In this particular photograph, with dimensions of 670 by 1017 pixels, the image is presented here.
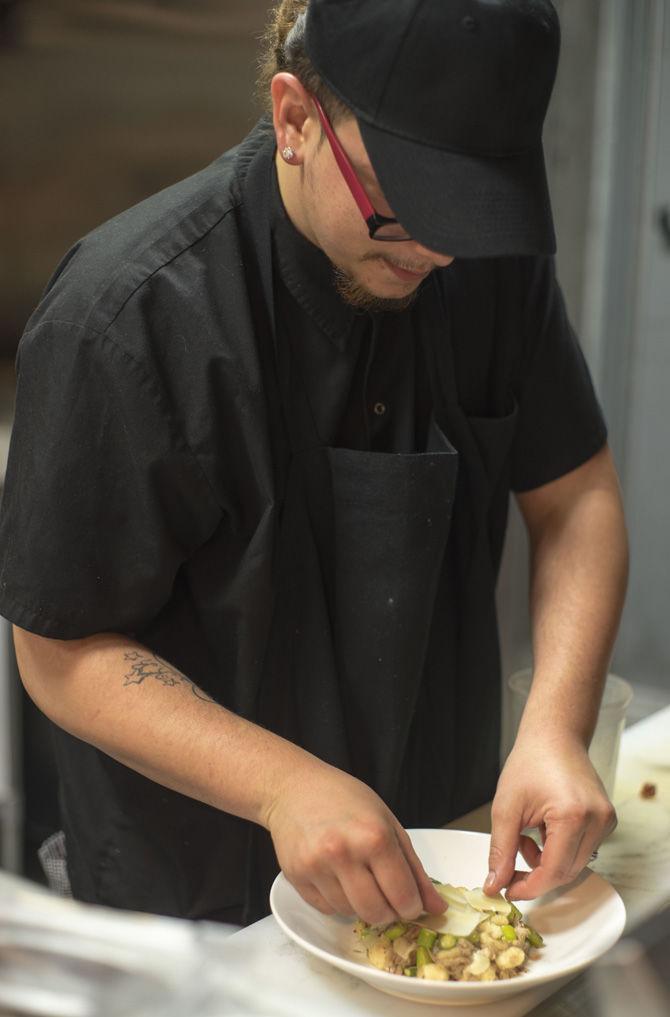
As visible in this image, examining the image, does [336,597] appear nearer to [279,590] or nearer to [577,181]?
[279,590]

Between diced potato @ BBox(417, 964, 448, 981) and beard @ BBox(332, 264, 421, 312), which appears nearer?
diced potato @ BBox(417, 964, 448, 981)

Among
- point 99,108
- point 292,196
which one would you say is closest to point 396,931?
point 292,196

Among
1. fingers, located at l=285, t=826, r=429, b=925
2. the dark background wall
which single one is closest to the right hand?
fingers, located at l=285, t=826, r=429, b=925

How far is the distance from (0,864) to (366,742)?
56cm

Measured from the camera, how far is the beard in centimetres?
119

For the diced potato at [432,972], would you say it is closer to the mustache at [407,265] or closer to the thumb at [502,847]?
the thumb at [502,847]

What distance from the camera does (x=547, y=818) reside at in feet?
3.61

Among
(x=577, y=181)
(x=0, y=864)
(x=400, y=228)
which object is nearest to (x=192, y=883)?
(x=0, y=864)

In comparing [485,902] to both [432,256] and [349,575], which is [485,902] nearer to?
[349,575]

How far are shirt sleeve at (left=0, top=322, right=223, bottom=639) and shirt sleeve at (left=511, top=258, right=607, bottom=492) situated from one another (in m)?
0.47

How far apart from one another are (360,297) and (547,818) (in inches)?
21.1

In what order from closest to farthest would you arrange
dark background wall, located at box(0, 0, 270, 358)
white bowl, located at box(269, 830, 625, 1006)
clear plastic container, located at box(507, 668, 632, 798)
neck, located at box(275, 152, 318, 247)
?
white bowl, located at box(269, 830, 625, 1006), neck, located at box(275, 152, 318, 247), clear plastic container, located at box(507, 668, 632, 798), dark background wall, located at box(0, 0, 270, 358)

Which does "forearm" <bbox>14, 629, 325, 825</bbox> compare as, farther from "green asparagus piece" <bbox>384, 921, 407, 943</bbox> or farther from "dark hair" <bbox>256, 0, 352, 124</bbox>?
"dark hair" <bbox>256, 0, 352, 124</bbox>

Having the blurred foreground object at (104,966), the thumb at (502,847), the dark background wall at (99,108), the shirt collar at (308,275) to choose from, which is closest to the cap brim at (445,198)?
the shirt collar at (308,275)
